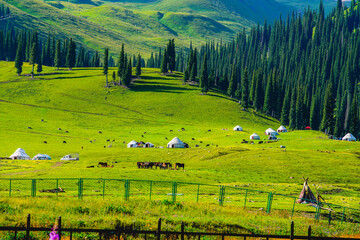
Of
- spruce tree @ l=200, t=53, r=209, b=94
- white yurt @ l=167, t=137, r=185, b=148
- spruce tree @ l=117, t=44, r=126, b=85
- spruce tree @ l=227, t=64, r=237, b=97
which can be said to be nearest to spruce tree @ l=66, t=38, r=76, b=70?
spruce tree @ l=117, t=44, r=126, b=85

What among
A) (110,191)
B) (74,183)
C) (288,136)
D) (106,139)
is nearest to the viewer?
(110,191)

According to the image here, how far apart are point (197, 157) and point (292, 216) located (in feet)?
153

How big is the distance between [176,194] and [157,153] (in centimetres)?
4532

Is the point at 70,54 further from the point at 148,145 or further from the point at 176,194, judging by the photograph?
the point at 176,194

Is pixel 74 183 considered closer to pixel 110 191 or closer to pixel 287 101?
pixel 110 191

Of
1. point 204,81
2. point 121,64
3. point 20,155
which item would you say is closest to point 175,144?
point 20,155

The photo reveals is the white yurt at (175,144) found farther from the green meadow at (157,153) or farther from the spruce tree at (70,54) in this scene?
the spruce tree at (70,54)

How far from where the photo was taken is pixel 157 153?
271 feet

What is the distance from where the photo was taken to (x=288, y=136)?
120m

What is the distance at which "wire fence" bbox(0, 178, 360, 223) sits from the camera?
3316cm

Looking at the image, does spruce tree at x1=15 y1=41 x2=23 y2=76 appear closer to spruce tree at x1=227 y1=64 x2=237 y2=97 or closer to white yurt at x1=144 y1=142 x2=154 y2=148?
spruce tree at x1=227 y1=64 x2=237 y2=97

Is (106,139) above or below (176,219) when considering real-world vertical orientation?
above

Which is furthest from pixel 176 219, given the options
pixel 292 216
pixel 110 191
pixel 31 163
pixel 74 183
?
pixel 31 163

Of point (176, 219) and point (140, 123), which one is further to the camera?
point (140, 123)
